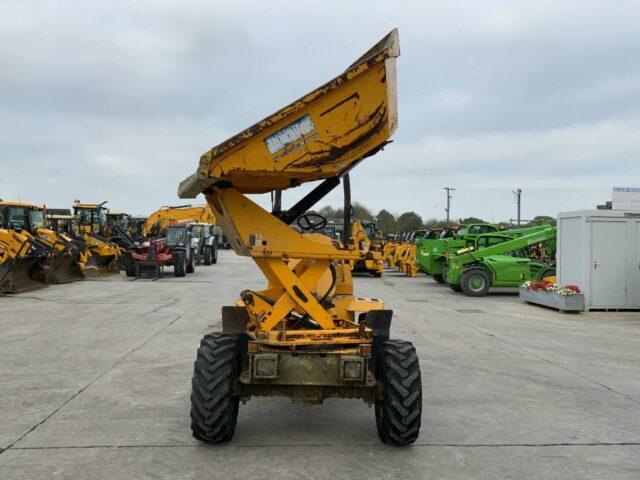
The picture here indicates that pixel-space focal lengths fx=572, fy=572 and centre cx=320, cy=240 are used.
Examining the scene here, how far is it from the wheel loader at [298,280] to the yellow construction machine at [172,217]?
967 inches

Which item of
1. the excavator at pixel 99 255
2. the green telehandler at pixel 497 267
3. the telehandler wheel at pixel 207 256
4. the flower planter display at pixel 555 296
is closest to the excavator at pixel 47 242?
→ the excavator at pixel 99 255

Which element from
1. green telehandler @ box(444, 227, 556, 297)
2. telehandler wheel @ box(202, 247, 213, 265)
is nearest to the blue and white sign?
green telehandler @ box(444, 227, 556, 297)

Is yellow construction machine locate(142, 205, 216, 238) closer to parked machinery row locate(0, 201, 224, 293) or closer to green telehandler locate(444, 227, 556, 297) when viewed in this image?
parked machinery row locate(0, 201, 224, 293)

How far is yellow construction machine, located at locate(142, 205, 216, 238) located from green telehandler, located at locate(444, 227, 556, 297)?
51.9 ft

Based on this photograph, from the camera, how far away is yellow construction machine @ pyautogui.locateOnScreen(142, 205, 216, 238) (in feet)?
96.3

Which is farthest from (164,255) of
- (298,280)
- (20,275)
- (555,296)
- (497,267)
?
(298,280)

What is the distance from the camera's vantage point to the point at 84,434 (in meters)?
4.96

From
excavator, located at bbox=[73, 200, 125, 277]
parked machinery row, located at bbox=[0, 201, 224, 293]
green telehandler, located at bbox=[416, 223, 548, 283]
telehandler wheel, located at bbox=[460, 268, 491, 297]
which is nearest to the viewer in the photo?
parked machinery row, located at bbox=[0, 201, 224, 293]

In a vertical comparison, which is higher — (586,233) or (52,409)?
(586,233)

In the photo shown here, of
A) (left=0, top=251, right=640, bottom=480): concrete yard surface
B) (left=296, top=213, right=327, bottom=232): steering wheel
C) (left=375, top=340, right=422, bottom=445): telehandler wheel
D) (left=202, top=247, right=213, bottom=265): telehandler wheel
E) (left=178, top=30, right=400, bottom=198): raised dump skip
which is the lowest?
Result: (left=0, top=251, right=640, bottom=480): concrete yard surface

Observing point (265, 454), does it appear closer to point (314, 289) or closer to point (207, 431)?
point (207, 431)

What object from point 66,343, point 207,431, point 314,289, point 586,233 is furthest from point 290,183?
point 586,233

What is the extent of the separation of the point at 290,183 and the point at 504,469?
294 centimetres

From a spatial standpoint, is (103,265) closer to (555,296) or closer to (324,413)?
(555,296)
